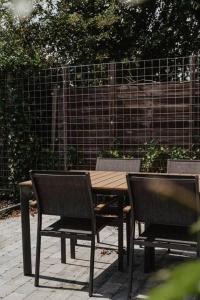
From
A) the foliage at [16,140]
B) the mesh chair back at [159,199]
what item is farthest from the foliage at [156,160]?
the mesh chair back at [159,199]

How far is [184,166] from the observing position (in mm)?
4227

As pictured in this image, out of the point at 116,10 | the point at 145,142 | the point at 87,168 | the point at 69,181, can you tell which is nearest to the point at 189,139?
the point at 145,142

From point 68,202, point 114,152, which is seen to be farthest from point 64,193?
point 114,152

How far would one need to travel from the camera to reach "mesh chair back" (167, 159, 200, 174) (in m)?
4.16

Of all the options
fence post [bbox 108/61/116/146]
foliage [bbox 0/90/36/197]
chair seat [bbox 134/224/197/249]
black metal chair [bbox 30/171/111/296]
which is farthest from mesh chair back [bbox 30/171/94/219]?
foliage [bbox 0/90/36/197]

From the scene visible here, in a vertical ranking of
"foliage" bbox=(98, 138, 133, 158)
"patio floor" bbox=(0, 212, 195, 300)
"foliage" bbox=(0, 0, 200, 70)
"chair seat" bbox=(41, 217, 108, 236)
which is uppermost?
"foliage" bbox=(0, 0, 200, 70)

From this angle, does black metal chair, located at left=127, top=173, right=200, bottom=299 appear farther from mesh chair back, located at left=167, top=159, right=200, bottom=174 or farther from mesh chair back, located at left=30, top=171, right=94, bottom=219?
mesh chair back, located at left=167, top=159, right=200, bottom=174

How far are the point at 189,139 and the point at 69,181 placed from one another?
3.18 meters

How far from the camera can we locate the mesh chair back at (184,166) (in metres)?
4.16

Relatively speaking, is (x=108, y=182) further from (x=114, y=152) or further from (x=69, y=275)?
(x=114, y=152)

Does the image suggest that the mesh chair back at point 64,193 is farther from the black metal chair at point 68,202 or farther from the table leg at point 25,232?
the table leg at point 25,232

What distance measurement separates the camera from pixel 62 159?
671cm

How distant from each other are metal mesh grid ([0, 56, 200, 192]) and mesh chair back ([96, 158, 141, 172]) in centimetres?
175

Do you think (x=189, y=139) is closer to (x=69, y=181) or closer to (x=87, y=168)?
(x=87, y=168)
